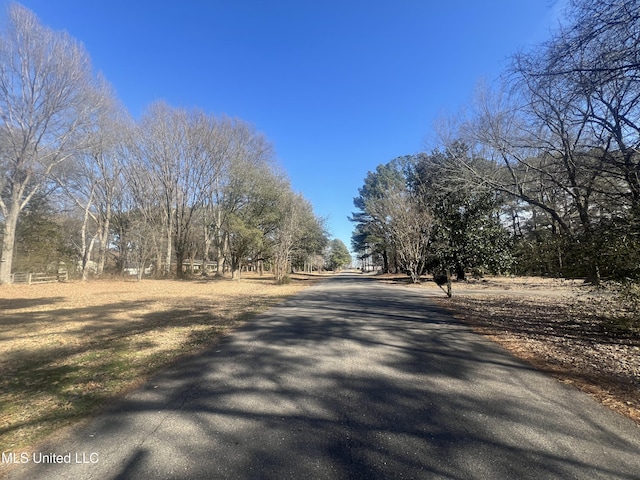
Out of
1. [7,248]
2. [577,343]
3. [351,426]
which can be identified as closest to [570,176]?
[577,343]

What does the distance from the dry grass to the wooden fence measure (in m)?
10.5

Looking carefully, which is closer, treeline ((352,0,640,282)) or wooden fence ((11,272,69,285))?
treeline ((352,0,640,282))

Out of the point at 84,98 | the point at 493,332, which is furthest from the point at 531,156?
the point at 84,98

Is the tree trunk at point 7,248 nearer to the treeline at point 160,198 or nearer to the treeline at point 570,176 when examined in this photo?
the treeline at point 160,198

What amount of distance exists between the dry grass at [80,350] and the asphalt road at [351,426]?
487mm

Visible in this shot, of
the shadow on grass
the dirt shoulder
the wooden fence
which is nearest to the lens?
the shadow on grass

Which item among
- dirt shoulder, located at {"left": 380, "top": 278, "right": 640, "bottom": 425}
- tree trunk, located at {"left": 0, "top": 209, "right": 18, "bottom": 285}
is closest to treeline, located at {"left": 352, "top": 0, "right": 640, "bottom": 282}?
dirt shoulder, located at {"left": 380, "top": 278, "right": 640, "bottom": 425}

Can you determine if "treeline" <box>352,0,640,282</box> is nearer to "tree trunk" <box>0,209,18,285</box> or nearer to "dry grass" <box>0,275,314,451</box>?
"dry grass" <box>0,275,314,451</box>

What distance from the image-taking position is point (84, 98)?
59.0 ft

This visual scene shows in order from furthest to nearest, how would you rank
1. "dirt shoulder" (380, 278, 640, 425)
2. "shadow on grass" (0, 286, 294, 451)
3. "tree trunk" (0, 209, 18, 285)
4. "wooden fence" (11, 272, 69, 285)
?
"wooden fence" (11, 272, 69, 285), "tree trunk" (0, 209, 18, 285), "dirt shoulder" (380, 278, 640, 425), "shadow on grass" (0, 286, 294, 451)

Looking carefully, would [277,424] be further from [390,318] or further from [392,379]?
[390,318]

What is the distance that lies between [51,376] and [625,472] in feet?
20.6

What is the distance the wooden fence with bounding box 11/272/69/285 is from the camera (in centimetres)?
1905

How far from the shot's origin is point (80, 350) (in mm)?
5602
